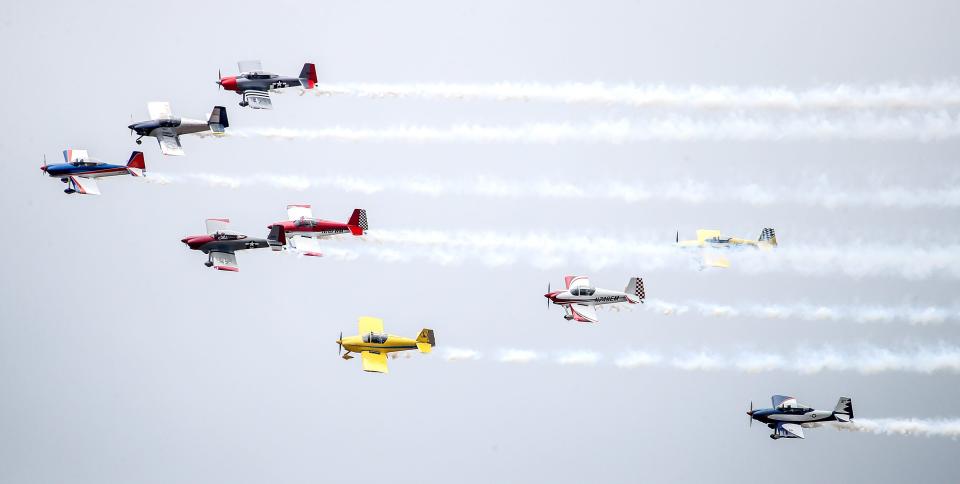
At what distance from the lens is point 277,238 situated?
9144 cm

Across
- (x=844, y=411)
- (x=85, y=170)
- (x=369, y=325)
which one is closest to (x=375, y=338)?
(x=369, y=325)

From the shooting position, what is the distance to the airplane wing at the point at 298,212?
94.1 metres

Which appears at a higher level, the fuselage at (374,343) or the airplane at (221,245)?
the airplane at (221,245)

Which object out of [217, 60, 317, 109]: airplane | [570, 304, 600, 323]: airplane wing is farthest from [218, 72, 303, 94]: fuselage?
[570, 304, 600, 323]: airplane wing

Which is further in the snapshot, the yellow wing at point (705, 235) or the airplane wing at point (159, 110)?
the yellow wing at point (705, 235)

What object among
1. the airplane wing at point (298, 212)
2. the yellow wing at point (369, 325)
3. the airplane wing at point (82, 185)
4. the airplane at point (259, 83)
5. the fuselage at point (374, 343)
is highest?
the airplane at point (259, 83)

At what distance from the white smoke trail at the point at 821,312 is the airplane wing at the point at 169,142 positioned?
1019 inches

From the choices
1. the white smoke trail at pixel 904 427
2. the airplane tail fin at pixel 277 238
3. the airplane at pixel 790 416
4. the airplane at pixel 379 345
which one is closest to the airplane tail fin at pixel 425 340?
the airplane at pixel 379 345

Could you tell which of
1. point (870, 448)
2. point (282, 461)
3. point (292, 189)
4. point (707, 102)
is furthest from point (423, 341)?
point (870, 448)

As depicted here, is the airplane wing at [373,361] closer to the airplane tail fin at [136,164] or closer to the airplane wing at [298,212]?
the airplane wing at [298,212]

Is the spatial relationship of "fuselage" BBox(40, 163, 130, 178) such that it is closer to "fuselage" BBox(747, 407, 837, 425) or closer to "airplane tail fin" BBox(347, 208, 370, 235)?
"airplane tail fin" BBox(347, 208, 370, 235)

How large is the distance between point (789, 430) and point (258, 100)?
3269 cm

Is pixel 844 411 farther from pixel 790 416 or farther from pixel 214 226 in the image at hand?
pixel 214 226

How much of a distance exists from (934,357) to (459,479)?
5964 centimetres
